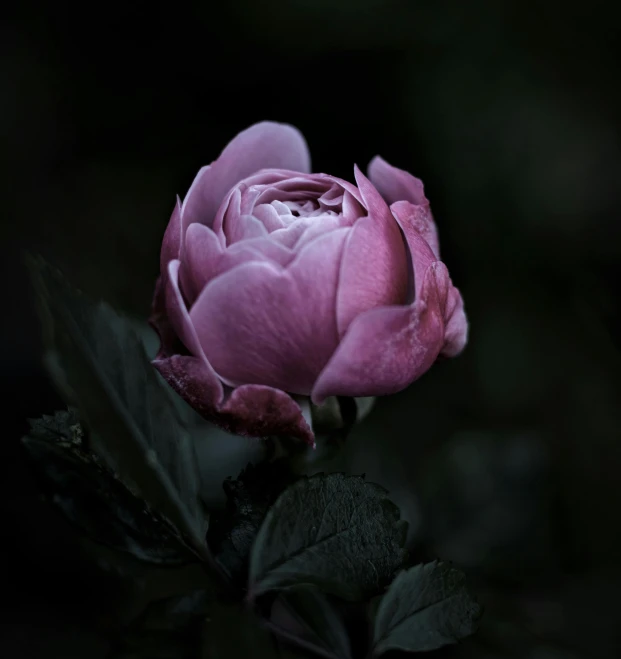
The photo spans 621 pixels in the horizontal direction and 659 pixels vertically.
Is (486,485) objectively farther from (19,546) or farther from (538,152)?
(538,152)

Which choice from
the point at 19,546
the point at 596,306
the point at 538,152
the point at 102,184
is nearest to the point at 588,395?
the point at 596,306

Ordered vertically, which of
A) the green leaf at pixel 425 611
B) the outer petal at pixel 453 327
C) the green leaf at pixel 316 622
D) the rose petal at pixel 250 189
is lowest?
the green leaf at pixel 316 622

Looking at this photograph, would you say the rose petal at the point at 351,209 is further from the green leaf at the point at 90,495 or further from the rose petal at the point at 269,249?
the green leaf at the point at 90,495

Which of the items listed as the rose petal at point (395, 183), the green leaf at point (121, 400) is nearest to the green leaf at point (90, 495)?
the green leaf at point (121, 400)

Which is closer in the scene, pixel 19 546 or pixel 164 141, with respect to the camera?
pixel 19 546

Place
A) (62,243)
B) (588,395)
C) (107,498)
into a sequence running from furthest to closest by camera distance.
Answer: (62,243) → (588,395) → (107,498)

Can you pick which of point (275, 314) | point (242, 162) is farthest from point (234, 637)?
point (242, 162)
